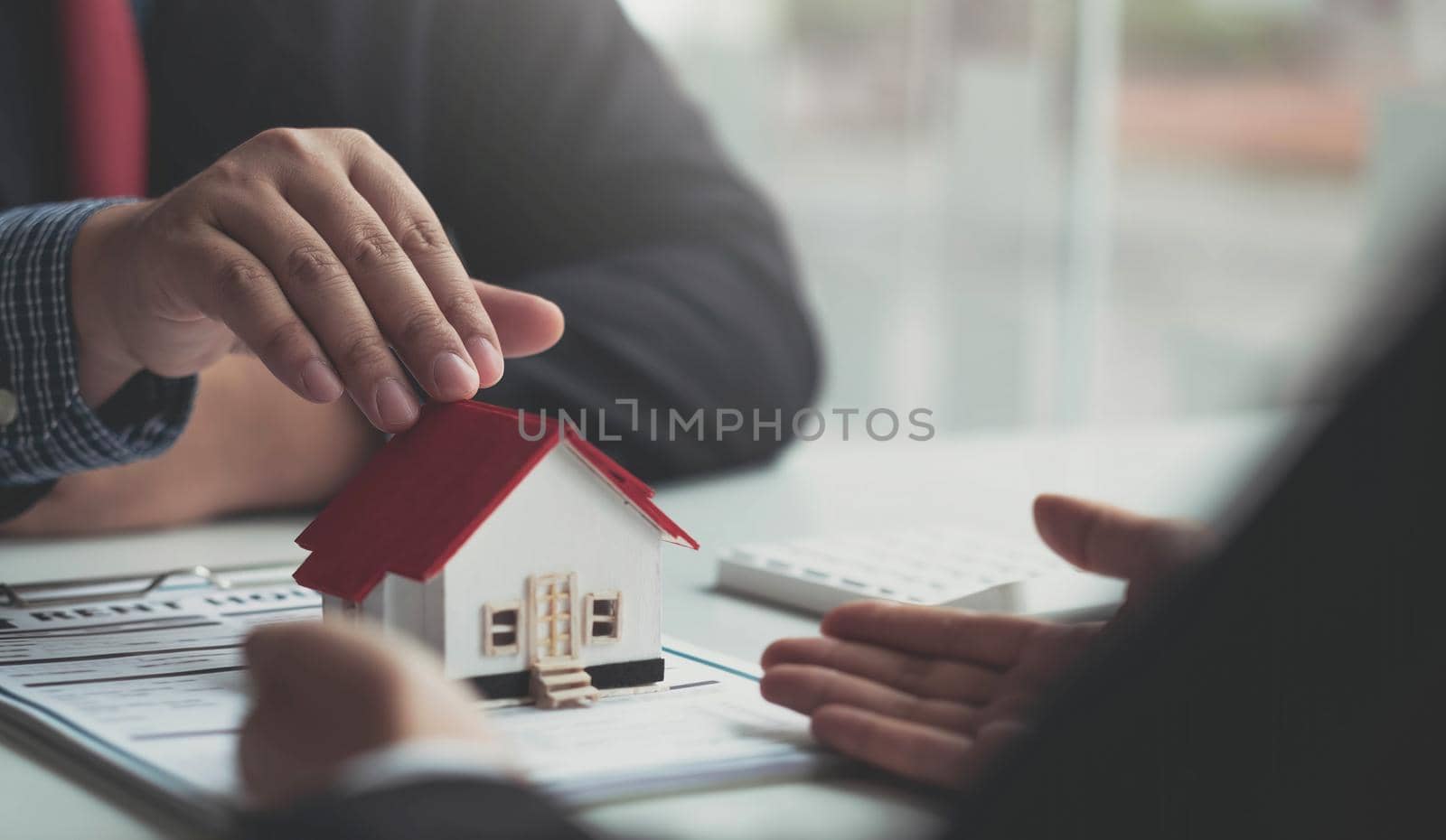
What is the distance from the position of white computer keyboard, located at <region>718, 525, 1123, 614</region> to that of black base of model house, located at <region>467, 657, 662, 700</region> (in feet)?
0.49

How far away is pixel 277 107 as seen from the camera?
1008 mm

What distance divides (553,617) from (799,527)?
0.42 m

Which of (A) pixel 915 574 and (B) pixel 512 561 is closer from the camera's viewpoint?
(B) pixel 512 561

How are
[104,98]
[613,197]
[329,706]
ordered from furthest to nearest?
[613,197], [104,98], [329,706]

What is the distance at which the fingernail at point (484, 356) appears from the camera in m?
0.64

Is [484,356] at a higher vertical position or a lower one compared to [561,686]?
higher

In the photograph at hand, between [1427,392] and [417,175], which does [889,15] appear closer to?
[417,175]

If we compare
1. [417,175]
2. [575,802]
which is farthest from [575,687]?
[417,175]

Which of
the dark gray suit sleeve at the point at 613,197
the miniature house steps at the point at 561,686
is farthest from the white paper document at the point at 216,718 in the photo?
the dark gray suit sleeve at the point at 613,197

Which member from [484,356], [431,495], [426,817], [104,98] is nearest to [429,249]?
[484,356]

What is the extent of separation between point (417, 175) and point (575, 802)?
870 millimetres

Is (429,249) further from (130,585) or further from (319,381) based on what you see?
(130,585)

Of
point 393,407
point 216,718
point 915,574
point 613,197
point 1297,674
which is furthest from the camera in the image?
point 613,197

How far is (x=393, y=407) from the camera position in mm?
602
